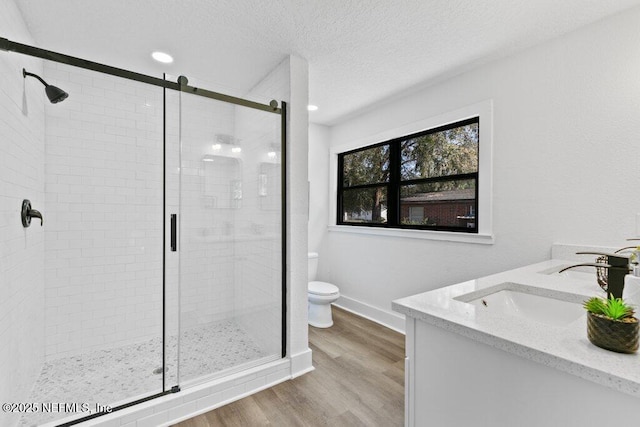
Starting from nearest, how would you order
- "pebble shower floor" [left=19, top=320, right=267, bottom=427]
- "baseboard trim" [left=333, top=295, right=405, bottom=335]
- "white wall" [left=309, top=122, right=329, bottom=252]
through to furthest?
"pebble shower floor" [left=19, top=320, right=267, bottom=427]
"baseboard trim" [left=333, top=295, right=405, bottom=335]
"white wall" [left=309, top=122, right=329, bottom=252]

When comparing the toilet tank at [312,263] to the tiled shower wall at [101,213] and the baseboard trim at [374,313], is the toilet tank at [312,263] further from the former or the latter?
the tiled shower wall at [101,213]

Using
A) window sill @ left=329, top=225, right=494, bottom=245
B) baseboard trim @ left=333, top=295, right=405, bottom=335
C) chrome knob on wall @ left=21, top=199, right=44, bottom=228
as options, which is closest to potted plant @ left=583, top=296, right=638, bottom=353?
window sill @ left=329, top=225, right=494, bottom=245

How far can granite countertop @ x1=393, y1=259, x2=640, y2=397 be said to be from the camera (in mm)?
683

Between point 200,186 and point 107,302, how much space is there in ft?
4.75

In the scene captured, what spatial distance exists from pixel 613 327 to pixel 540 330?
170mm

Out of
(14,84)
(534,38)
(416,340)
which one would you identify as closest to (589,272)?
(416,340)

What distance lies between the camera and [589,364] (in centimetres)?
70

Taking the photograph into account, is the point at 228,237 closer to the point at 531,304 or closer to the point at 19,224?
the point at 19,224

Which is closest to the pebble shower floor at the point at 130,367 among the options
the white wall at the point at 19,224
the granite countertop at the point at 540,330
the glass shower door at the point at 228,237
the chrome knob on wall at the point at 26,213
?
the glass shower door at the point at 228,237

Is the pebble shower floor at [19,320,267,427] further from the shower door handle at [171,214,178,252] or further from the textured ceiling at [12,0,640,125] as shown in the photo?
the textured ceiling at [12,0,640,125]

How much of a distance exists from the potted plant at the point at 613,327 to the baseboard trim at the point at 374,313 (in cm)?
223

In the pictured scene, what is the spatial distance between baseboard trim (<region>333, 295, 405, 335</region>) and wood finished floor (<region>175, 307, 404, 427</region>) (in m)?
0.26

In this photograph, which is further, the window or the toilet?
the toilet

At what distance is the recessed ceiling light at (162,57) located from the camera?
88.8 inches
